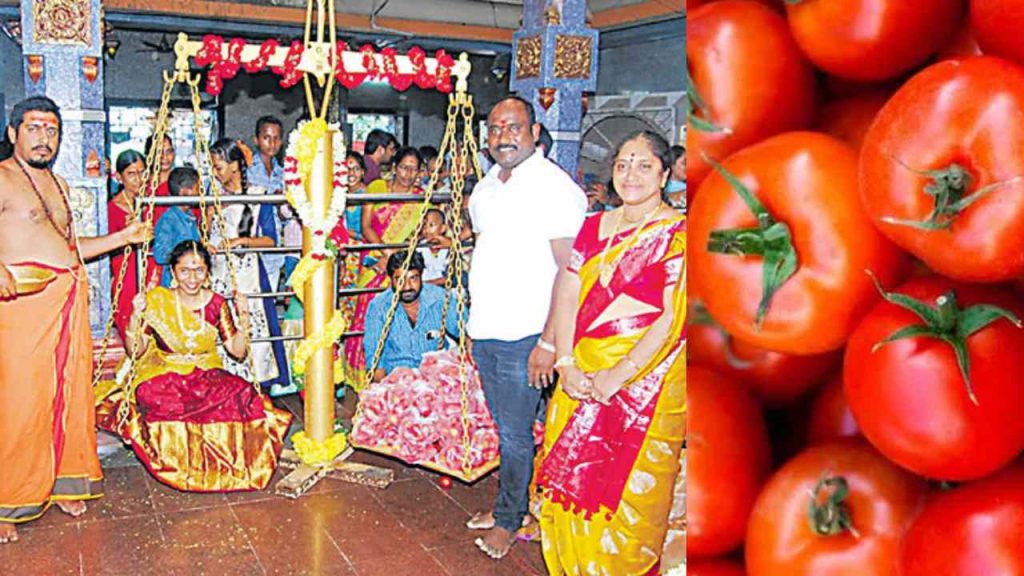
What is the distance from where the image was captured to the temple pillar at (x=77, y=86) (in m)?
3.48

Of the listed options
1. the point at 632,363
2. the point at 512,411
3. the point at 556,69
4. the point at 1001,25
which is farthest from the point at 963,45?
the point at 556,69

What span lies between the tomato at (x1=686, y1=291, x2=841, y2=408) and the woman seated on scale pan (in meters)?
2.46

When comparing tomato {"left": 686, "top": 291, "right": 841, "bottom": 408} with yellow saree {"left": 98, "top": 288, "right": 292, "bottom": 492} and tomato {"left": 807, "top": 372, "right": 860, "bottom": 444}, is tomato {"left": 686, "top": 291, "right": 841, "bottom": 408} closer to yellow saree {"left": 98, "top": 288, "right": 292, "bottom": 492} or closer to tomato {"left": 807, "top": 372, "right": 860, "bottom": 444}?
tomato {"left": 807, "top": 372, "right": 860, "bottom": 444}

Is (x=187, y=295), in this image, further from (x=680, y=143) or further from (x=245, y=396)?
(x=680, y=143)

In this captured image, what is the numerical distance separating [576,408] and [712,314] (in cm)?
137

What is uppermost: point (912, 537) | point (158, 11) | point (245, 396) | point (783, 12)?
point (158, 11)

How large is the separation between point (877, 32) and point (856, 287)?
121 millimetres

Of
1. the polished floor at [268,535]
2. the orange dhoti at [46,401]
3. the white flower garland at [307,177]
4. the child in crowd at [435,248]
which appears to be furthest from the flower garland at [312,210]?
the child in crowd at [435,248]

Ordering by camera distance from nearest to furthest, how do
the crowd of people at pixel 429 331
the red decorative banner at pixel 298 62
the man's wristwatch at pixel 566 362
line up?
the crowd of people at pixel 429 331, the man's wristwatch at pixel 566 362, the red decorative banner at pixel 298 62

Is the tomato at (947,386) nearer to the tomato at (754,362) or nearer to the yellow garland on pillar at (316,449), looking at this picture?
the tomato at (754,362)

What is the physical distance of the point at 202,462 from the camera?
111 inches

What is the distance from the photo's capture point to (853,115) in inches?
19.3

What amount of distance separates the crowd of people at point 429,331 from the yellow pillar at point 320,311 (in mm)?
130

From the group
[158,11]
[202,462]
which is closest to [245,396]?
[202,462]
